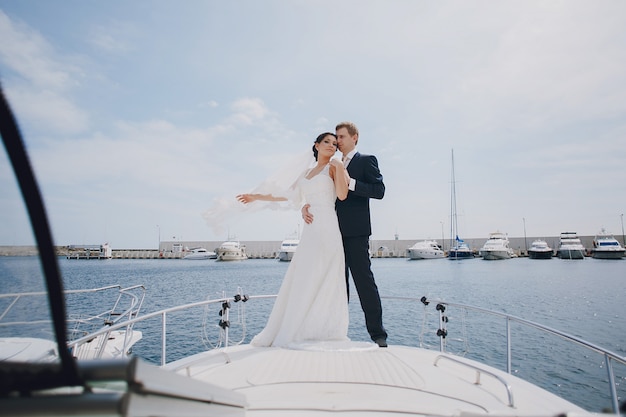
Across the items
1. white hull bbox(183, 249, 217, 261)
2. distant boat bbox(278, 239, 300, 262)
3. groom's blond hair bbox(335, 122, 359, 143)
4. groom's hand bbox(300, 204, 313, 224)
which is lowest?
white hull bbox(183, 249, 217, 261)

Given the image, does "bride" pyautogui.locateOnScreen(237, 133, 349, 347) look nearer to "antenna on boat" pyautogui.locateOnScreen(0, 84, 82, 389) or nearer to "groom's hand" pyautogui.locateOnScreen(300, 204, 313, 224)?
"groom's hand" pyautogui.locateOnScreen(300, 204, 313, 224)

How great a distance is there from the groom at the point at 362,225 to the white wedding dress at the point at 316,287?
9cm

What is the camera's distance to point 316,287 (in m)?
3.65

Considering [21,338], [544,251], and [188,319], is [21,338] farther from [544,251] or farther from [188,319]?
[544,251]

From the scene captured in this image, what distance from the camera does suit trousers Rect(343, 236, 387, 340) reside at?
3.58 metres

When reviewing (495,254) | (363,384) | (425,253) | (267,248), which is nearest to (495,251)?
(495,254)

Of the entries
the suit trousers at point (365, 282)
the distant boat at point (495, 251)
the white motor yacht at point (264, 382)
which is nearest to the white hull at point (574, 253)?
the distant boat at point (495, 251)

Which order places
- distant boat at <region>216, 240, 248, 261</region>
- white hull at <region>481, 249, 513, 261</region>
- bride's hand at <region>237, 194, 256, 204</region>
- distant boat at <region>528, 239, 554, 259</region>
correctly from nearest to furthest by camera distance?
bride's hand at <region>237, 194, 256, 204</region>
white hull at <region>481, 249, 513, 261</region>
distant boat at <region>528, 239, 554, 259</region>
distant boat at <region>216, 240, 248, 261</region>

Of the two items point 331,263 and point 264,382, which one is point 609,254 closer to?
point 331,263

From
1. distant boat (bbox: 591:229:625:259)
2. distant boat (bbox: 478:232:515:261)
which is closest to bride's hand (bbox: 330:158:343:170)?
distant boat (bbox: 478:232:515:261)

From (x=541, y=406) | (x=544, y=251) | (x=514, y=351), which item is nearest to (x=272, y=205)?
(x=541, y=406)

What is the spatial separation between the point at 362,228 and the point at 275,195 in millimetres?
1059

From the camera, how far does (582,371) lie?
8.41 metres

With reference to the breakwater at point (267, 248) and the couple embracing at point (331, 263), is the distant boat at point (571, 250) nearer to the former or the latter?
the breakwater at point (267, 248)
